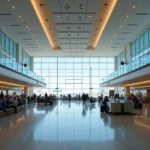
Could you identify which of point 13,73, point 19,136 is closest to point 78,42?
point 13,73

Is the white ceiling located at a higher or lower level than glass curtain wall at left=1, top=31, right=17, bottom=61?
higher

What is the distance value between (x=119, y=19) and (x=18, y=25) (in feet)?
31.6

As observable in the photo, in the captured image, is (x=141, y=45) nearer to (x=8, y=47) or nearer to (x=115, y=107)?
(x=115, y=107)

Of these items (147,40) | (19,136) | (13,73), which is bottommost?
(19,136)

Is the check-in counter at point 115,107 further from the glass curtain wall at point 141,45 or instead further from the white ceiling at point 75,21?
the glass curtain wall at point 141,45

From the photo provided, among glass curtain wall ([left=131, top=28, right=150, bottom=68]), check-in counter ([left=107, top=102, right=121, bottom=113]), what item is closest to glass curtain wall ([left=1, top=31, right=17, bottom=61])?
glass curtain wall ([left=131, top=28, right=150, bottom=68])

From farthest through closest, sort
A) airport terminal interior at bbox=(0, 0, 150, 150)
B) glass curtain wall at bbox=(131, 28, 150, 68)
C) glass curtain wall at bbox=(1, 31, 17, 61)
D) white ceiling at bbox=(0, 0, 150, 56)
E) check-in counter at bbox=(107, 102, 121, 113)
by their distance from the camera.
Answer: glass curtain wall at bbox=(1, 31, 17, 61) < glass curtain wall at bbox=(131, 28, 150, 68) < white ceiling at bbox=(0, 0, 150, 56) < check-in counter at bbox=(107, 102, 121, 113) < airport terminal interior at bbox=(0, 0, 150, 150)

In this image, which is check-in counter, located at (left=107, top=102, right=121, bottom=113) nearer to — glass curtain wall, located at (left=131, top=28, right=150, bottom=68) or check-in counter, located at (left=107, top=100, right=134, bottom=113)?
check-in counter, located at (left=107, top=100, right=134, bottom=113)

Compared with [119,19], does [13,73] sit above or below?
below

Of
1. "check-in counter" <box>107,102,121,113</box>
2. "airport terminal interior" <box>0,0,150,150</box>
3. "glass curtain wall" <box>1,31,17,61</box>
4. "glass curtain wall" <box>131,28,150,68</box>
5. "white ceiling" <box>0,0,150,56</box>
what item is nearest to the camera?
"airport terminal interior" <box>0,0,150,150</box>

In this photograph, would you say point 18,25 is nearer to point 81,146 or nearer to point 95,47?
point 95,47

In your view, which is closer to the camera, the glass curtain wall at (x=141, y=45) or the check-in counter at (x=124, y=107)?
the check-in counter at (x=124, y=107)

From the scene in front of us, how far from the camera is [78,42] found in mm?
33438

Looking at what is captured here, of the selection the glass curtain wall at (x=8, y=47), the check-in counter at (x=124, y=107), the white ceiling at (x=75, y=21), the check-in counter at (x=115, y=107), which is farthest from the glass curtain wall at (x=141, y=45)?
the glass curtain wall at (x=8, y=47)
